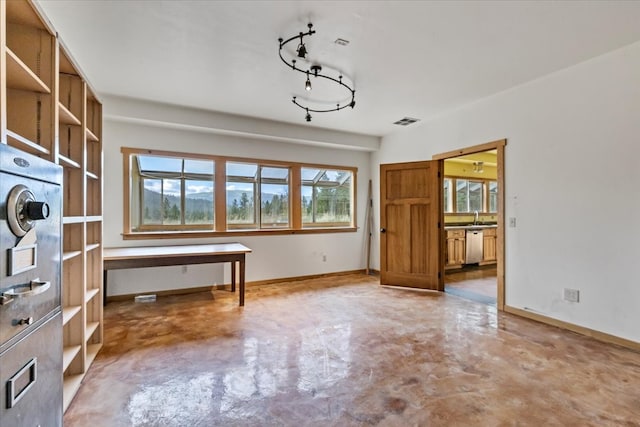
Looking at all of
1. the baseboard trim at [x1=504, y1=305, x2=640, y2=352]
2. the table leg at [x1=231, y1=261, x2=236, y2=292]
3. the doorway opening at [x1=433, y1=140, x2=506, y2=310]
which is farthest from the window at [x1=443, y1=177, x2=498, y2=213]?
the table leg at [x1=231, y1=261, x2=236, y2=292]

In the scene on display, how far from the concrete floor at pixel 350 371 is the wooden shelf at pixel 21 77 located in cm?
187

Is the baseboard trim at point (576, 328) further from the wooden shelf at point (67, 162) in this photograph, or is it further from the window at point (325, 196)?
the wooden shelf at point (67, 162)

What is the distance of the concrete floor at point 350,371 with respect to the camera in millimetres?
1838

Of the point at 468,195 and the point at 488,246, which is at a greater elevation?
the point at 468,195

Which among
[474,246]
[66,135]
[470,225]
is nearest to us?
[66,135]

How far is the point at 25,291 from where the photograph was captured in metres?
1.06

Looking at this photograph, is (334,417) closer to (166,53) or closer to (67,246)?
(67,246)

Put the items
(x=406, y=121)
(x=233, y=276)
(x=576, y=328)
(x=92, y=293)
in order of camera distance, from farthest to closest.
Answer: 1. (x=406, y=121)
2. (x=233, y=276)
3. (x=576, y=328)
4. (x=92, y=293)

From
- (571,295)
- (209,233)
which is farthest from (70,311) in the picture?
(571,295)

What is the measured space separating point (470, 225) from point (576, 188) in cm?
373

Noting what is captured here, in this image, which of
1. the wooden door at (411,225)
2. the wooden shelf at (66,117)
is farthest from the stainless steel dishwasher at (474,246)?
the wooden shelf at (66,117)

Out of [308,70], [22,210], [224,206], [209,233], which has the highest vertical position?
[308,70]

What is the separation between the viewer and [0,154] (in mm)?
938

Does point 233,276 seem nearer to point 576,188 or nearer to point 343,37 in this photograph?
point 343,37
